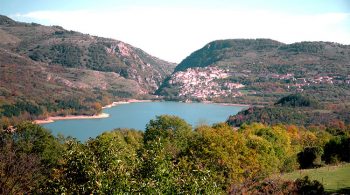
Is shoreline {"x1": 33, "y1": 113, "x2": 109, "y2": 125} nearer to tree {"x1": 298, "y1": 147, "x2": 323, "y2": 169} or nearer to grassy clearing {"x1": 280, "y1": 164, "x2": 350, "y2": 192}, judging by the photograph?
tree {"x1": 298, "y1": 147, "x2": 323, "y2": 169}

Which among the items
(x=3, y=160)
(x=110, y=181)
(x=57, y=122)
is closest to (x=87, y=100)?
(x=57, y=122)

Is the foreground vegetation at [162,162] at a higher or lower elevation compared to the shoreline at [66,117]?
higher

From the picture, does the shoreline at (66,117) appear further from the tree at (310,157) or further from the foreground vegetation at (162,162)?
the tree at (310,157)

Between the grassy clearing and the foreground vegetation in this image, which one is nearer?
the foreground vegetation

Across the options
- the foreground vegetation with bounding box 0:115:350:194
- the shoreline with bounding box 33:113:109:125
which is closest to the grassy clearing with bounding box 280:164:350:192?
the foreground vegetation with bounding box 0:115:350:194

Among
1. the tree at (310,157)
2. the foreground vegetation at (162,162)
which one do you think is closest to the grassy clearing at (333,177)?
the foreground vegetation at (162,162)

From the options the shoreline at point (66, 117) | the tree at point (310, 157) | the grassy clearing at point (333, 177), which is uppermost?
the grassy clearing at point (333, 177)

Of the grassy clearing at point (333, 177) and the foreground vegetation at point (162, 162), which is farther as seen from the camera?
the grassy clearing at point (333, 177)

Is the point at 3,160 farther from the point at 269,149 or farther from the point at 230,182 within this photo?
the point at 269,149
